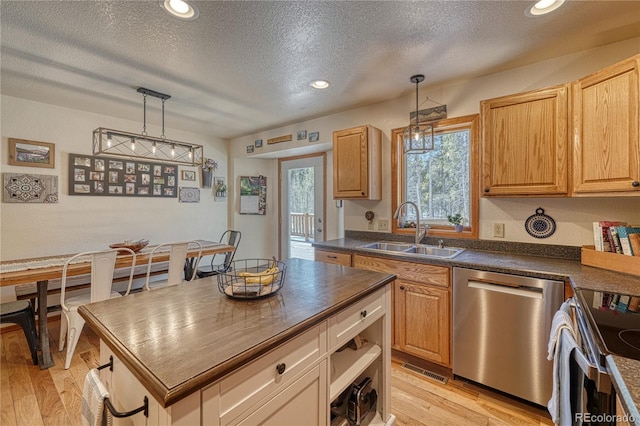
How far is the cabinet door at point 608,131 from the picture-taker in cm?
151

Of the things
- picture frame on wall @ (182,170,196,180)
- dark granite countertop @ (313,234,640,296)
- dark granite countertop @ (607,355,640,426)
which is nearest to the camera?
dark granite countertop @ (607,355,640,426)

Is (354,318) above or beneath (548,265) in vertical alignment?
Result: beneath

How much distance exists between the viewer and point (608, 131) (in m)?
1.63

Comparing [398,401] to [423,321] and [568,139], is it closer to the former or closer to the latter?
[423,321]

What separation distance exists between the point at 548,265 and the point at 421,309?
0.89 meters

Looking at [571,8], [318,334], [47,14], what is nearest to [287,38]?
[47,14]

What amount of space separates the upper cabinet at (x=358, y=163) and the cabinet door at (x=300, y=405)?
197 centimetres

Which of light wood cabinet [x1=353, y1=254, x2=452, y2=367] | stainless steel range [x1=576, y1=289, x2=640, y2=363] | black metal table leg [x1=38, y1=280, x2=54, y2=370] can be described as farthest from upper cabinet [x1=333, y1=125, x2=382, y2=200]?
black metal table leg [x1=38, y1=280, x2=54, y2=370]

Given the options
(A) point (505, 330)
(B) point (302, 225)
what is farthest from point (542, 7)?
(B) point (302, 225)

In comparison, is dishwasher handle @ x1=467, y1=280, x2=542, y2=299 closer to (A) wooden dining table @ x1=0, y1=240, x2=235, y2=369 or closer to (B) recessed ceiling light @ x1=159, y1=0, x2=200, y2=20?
(B) recessed ceiling light @ x1=159, y1=0, x2=200, y2=20

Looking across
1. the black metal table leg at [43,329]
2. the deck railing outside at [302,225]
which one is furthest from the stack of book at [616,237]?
the black metal table leg at [43,329]

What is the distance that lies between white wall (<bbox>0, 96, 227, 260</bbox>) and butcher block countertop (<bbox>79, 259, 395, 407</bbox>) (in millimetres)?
2779

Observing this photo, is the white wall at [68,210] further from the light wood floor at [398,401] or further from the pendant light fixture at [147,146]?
the light wood floor at [398,401]

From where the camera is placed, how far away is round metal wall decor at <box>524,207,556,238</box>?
2.12 meters
